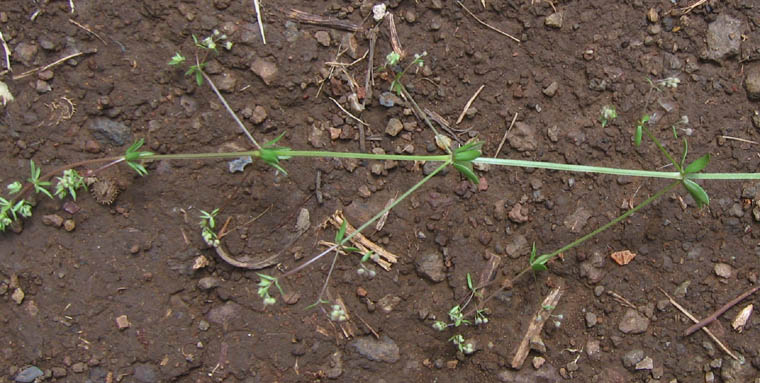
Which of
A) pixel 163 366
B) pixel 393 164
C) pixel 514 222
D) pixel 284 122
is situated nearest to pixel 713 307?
pixel 514 222

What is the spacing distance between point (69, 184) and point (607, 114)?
11.2ft

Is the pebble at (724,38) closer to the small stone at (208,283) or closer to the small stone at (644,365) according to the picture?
the small stone at (644,365)

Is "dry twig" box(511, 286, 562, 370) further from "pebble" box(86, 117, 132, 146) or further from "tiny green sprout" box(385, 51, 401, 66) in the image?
"pebble" box(86, 117, 132, 146)

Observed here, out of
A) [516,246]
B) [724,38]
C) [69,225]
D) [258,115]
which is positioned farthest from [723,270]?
[69,225]

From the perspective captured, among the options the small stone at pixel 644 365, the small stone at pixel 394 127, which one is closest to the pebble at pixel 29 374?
the small stone at pixel 394 127

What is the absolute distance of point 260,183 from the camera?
3643 millimetres

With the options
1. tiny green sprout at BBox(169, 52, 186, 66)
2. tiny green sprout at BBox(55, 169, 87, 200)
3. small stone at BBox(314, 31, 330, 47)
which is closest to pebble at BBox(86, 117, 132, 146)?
tiny green sprout at BBox(55, 169, 87, 200)

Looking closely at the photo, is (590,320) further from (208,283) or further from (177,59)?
(177,59)

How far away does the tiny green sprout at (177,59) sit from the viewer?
3473 millimetres

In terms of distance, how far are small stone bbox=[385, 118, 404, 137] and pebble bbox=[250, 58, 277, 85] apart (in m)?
0.84

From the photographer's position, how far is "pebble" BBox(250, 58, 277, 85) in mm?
3646

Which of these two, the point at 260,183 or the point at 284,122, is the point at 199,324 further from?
the point at 284,122

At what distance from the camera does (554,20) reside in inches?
147

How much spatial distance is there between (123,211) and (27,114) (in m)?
0.90
